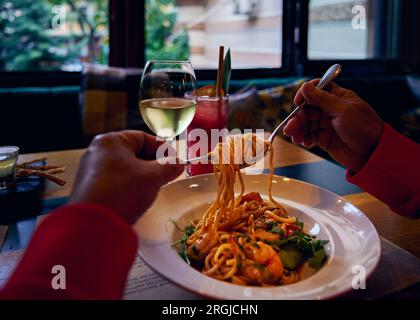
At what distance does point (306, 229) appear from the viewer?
90 cm

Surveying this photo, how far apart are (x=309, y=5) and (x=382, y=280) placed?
371cm

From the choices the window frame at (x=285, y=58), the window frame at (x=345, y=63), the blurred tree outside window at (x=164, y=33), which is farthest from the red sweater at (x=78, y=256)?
the window frame at (x=345, y=63)

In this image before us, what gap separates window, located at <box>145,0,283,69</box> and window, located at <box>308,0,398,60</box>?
41 cm

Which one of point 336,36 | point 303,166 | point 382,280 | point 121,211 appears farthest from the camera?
point 336,36

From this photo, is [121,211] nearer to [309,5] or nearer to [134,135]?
[134,135]

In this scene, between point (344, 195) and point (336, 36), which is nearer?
point (344, 195)

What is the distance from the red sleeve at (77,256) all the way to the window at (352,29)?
12.8 ft

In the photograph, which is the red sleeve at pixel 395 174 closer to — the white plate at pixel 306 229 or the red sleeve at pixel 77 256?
the white plate at pixel 306 229

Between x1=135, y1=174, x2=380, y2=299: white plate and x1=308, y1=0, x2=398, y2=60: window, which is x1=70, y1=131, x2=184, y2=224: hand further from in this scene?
x1=308, y1=0, x2=398, y2=60: window

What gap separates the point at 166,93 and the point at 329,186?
0.55m

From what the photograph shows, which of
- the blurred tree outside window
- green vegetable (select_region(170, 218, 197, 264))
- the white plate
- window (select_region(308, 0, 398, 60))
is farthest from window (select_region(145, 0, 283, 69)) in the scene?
green vegetable (select_region(170, 218, 197, 264))

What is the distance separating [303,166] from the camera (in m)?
1.37

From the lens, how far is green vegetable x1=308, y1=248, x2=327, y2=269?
0.73 metres
